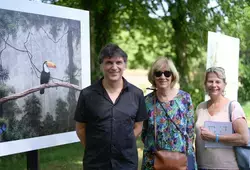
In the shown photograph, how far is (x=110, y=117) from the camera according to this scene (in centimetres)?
289

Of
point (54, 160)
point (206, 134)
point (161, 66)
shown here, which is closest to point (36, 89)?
point (161, 66)

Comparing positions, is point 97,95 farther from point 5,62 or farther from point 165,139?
point 5,62

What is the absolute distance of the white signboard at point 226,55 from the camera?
6012 mm

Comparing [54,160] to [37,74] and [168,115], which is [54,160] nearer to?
[37,74]

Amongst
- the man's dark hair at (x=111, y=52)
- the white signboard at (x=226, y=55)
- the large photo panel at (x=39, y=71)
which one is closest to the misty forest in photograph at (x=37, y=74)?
the large photo panel at (x=39, y=71)

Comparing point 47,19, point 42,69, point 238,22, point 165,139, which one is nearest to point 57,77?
Result: point 42,69

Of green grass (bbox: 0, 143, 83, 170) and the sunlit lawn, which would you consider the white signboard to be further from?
green grass (bbox: 0, 143, 83, 170)

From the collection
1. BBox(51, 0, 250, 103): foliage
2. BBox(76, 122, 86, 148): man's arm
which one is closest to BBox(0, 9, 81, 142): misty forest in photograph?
BBox(76, 122, 86, 148): man's arm

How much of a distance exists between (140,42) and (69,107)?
13.3m

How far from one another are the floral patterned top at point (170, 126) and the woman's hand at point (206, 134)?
0.29 ft

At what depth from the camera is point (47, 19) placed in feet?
12.0

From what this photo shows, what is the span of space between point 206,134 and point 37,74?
1.63 meters

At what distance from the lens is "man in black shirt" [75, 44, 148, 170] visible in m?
2.90

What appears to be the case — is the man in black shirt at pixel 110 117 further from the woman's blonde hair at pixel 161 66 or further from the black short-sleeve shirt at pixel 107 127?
the woman's blonde hair at pixel 161 66
